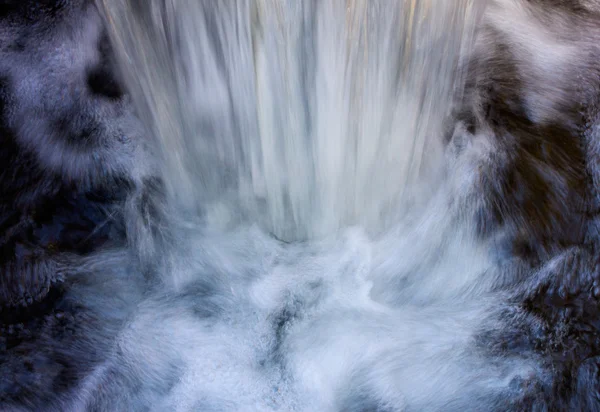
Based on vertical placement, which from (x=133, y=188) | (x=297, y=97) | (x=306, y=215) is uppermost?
(x=297, y=97)

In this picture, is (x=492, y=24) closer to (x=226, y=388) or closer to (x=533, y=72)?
(x=533, y=72)

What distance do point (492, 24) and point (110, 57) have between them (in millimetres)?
2487

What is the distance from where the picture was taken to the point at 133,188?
135 inches

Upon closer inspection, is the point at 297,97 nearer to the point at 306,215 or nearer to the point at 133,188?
the point at 306,215

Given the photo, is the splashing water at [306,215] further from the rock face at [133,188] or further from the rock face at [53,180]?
the rock face at [53,180]

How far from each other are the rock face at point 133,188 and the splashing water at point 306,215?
16 cm

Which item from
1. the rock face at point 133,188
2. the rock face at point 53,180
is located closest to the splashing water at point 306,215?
the rock face at point 133,188

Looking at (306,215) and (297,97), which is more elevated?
(297,97)

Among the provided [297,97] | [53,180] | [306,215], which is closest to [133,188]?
[53,180]

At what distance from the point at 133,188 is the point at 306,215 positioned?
3.55ft

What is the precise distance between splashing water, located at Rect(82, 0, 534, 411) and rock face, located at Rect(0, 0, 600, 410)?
0.16m

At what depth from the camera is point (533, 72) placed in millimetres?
3396

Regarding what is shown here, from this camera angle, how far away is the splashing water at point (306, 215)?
2686 millimetres

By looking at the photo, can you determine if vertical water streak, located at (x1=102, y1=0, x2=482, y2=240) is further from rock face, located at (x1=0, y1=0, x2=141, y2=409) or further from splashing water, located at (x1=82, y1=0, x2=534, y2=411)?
rock face, located at (x1=0, y1=0, x2=141, y2=409)
